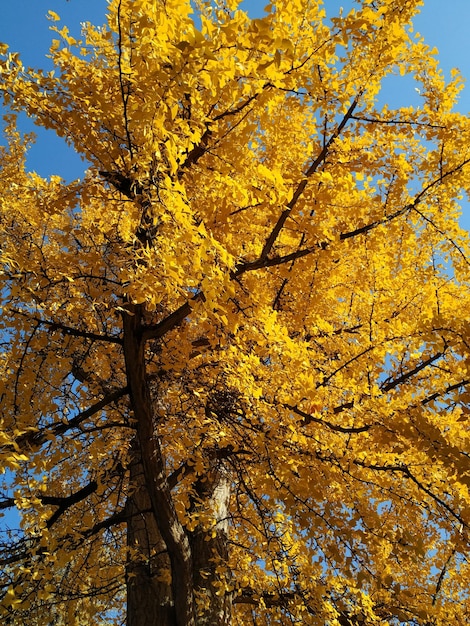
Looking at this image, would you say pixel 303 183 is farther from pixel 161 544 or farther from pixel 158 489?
pixel 161 544

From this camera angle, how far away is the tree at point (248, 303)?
1917 millimetres

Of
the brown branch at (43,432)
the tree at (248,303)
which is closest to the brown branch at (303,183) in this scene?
the tree at (248,303)

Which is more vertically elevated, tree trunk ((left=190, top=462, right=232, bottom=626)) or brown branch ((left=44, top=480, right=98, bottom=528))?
brown branch ((left=44, top=480, right=98, bottom=528))

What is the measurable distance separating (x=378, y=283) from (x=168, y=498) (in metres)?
2.09

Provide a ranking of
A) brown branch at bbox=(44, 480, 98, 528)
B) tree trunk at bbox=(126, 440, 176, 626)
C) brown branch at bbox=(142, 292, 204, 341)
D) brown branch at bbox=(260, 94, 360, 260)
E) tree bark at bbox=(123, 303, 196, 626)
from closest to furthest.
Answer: brown branch at bbox=(260, 94, 360, 260), brown branch at bbox=(142, 292, 204, 341), tree bark at bbox=(123, 303, 196, 626), tree trunk at bbox=(126, 440, 176, 626), brown branch at bbox=(44, 480, 98, 528)

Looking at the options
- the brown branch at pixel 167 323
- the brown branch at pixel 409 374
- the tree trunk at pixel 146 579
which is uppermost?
the brown branch at pixel 167 323

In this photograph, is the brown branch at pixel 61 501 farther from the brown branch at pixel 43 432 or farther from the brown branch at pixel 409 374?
the brown branch at pixel 409 374

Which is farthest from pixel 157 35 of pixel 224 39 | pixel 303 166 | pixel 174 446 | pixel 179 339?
pixel 174 446

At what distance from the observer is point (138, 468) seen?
389 cm

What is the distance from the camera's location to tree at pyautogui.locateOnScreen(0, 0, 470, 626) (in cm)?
192

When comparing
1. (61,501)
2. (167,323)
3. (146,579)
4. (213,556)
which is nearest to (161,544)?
(146,579)

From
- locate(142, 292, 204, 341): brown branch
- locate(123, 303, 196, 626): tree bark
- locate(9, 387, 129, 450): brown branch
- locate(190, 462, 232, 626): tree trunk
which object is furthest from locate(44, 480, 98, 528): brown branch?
locate(142, 292, 204, 341): brown branch

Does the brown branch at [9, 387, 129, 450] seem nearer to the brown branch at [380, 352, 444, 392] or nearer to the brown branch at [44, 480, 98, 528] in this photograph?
the brown branch at [44, 480, 98, 528]

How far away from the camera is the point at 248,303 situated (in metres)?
2.62
